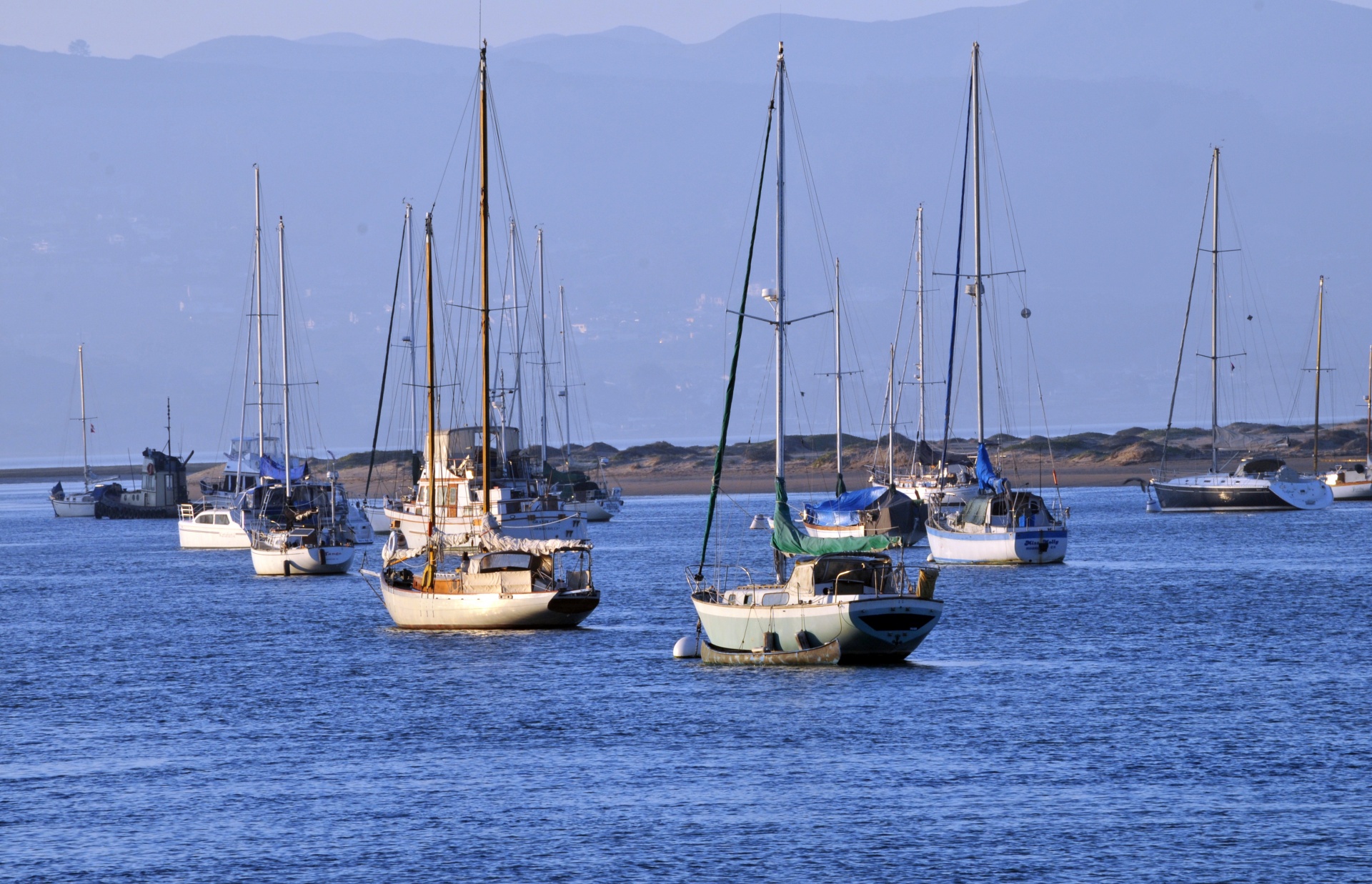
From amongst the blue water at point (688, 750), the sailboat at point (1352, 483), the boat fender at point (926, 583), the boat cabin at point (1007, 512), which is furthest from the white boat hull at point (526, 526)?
the sailboat at point (1352, 483)

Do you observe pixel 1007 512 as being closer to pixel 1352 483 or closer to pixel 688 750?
pixel 688 750

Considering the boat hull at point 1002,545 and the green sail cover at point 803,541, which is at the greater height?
the green sail cover at point 803,541

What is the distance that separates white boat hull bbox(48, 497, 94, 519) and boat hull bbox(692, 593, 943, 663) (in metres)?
121

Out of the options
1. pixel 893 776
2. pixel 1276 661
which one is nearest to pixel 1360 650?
pixel 1276 661

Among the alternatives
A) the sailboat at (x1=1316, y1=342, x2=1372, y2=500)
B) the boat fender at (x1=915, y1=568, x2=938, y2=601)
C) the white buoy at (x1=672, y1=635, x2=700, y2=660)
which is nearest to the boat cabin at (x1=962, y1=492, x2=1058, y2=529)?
the white buoy at (x1=672, y1=635, x2=700, y2=660)

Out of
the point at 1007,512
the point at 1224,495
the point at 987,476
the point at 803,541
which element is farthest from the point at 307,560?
the point at 1224,495

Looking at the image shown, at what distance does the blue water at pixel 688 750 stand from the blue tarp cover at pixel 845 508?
843 centimetres

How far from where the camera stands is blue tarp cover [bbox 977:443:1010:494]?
66.8 m

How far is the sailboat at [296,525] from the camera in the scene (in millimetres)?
72062

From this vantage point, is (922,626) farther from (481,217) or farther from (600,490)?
(600,490)

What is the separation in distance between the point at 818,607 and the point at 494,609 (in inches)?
A: 490

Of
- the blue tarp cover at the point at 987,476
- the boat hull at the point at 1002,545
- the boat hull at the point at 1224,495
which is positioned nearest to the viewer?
the boat hull at the point at 1002,545

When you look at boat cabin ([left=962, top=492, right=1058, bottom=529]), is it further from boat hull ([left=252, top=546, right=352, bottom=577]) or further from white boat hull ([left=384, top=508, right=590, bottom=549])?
boat hull ([left=252, top=546, right=352, bottom=577])

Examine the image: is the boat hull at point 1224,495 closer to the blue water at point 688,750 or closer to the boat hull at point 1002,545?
the boat hull at point 1002,545
